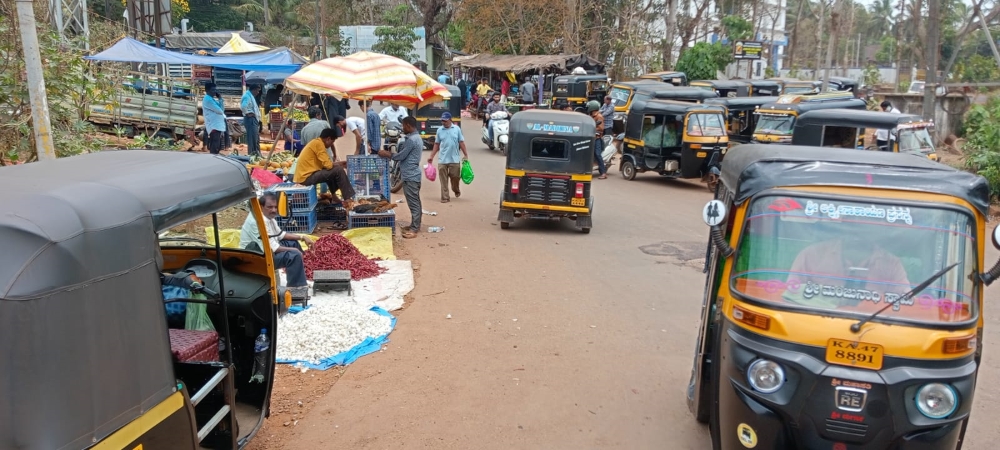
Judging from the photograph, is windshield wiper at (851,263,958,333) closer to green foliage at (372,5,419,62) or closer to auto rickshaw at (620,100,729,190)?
auto rickshaw at (620,100,729,190)

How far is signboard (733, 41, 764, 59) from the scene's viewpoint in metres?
35.2

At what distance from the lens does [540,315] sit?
8258 mm

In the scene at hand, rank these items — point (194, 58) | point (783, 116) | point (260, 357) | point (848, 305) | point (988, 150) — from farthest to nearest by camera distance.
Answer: point (783, 116)
point (194, 58)
point (988, 150)
point (260, 357)
point (848, 305)

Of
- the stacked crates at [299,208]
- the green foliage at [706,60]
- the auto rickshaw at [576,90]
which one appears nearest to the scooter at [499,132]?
the auto rickshaw at [576,90]

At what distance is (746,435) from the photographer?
3977 millimetres

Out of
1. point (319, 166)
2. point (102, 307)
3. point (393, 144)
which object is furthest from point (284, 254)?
point (393, 144)

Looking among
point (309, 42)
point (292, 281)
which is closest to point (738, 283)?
point (292, 281)

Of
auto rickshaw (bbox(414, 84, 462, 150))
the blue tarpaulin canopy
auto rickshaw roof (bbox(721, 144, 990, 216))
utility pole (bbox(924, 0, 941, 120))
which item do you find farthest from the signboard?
auto rickshaw roof (bbox(721, 144, 990, 216))

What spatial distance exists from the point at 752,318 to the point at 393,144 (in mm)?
13199

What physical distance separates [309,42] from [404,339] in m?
45.4

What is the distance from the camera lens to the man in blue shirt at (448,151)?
1417 cm

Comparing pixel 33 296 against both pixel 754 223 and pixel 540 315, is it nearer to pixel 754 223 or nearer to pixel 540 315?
pixel 754 223

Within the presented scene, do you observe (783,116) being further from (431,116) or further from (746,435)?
(746,435)

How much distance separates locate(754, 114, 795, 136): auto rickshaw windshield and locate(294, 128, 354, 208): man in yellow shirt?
11551 mm
